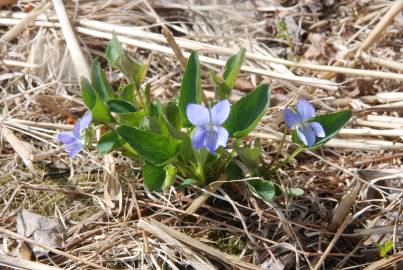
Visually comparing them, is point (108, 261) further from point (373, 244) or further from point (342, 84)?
point (342, 84)

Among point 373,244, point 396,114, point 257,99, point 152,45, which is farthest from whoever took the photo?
point 152,45

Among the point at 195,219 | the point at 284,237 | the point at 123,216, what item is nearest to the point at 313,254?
→ the point at 284,237

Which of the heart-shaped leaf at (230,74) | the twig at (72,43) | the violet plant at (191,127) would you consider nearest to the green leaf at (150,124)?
the violet plant at (191,127)

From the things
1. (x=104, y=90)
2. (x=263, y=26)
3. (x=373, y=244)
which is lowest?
(x=373, y=244)

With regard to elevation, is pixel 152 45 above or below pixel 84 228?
above

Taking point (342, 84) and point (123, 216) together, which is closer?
point (123, 216)

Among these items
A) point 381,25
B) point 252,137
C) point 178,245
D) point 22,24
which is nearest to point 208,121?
point 178,245
